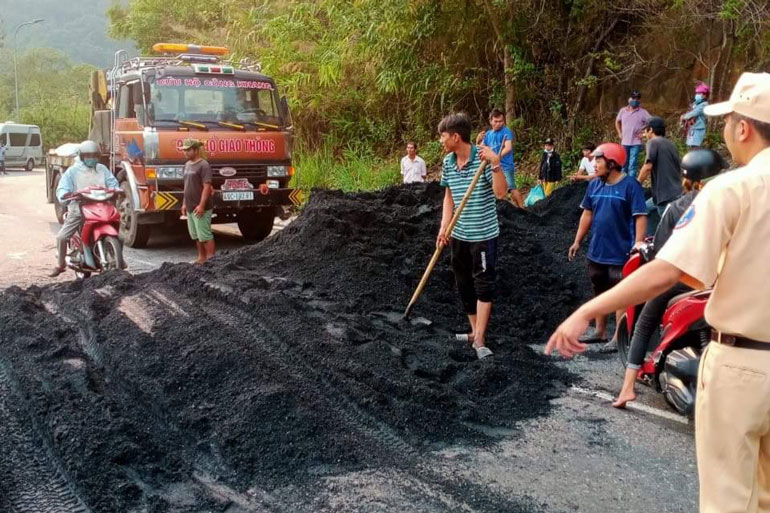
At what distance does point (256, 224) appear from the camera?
12055 millimetres

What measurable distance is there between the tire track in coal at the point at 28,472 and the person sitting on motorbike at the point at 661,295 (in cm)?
326

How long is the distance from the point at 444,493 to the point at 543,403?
1.41 meters

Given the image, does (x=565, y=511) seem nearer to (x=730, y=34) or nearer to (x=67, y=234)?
(x=67, y=234)

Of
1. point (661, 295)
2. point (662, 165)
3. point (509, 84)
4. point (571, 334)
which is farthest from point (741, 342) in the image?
point (509, 84)

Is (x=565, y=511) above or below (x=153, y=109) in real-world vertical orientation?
below

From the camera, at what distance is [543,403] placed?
15.3 feet

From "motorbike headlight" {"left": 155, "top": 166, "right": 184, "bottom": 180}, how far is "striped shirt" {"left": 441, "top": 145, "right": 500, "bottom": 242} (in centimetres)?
580

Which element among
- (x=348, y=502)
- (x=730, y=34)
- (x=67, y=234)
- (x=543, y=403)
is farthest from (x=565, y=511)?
(x=730, y=34)

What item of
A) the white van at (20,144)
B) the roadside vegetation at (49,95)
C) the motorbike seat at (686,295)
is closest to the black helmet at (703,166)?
the motorbike seat at (686,295)

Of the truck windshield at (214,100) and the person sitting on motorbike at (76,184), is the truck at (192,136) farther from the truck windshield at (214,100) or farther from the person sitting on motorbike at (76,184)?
the person sitting on motorbike at (76,184)

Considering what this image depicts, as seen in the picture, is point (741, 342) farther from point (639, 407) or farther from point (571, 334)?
point (639, 407)

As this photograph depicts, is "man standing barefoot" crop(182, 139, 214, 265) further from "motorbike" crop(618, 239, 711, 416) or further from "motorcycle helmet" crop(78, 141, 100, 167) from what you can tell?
"motorbike" crop(618, 239, 711, 416)

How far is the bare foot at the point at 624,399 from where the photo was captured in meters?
4.60

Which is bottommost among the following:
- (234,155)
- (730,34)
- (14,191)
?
(14,191)
